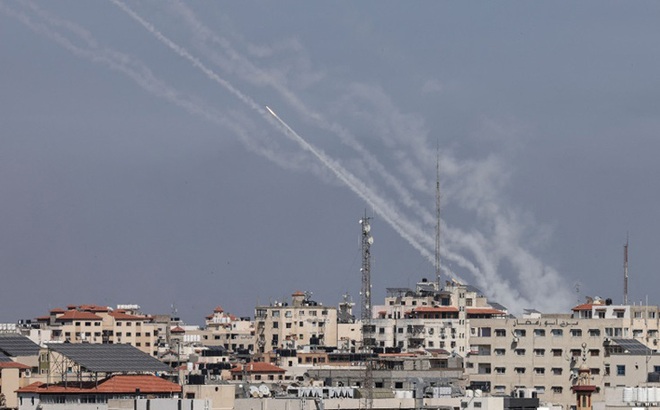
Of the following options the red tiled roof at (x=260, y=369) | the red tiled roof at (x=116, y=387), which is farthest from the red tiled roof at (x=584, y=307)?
the red tiled roof at (x=116, y=387)

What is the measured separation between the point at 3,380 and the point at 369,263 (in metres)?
59.0

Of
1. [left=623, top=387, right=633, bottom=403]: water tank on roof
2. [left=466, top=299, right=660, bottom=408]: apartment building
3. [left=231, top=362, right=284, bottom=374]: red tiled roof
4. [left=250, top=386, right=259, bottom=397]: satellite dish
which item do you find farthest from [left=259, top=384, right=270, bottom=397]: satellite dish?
[left=231, top=362, right=284, bottom=374]: red tiled roof

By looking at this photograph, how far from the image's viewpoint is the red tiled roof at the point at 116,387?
127750 mm

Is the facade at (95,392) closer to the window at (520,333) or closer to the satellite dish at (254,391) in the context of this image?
the satellite dish at (254,391)

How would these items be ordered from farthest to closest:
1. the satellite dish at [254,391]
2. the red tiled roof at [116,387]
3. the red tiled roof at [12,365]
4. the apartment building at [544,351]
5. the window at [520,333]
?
the window at [520,333] < the apartment building at [544,351] < the red tiled roof at [12,365] < the satellite dish at [254,391] < the red tiled roof at [116,387]

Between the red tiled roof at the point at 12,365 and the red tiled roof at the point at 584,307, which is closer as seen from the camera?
the red tiled roof at the point at 12,365

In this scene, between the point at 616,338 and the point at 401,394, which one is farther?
the point at 616,338

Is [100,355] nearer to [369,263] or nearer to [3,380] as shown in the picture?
[3,380]

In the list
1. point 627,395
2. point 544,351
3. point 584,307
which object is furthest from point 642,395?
point 584,307

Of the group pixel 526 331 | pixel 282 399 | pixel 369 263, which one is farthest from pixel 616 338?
pixel 282 399

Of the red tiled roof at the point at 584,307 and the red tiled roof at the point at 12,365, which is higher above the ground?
the red tiled roof at the point at 584,307

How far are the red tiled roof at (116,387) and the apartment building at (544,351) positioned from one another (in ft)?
121

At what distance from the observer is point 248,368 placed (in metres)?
193

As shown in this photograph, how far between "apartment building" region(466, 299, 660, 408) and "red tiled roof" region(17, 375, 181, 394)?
36817mm
